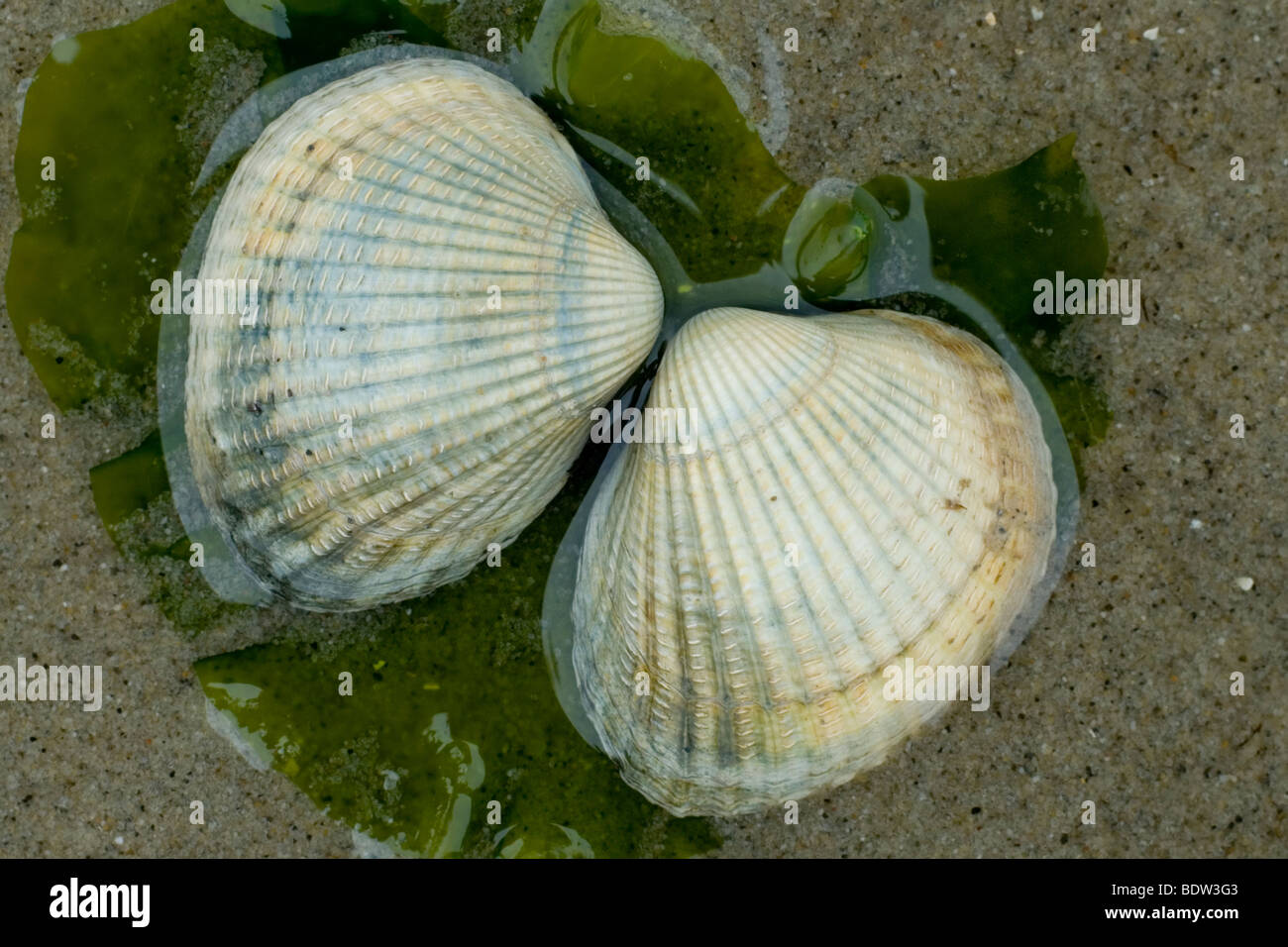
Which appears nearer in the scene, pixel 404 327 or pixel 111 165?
pixel 404 327

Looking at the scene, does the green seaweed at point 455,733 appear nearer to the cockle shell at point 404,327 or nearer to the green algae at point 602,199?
the green algae at point 602,199

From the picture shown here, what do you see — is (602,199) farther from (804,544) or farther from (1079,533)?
(1079,533)

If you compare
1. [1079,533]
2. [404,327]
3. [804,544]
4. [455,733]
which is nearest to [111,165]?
[404,327]

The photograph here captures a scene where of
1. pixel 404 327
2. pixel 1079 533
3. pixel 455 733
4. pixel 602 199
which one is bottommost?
pixel 455 733

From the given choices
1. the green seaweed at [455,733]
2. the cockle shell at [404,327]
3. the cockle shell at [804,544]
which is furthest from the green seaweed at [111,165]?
the cockle shell at [804,544]

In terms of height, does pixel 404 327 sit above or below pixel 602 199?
below

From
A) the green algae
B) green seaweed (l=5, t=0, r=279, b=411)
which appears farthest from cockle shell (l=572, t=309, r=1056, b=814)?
green seaweed (l=5, t=0, r=279, b=411)
